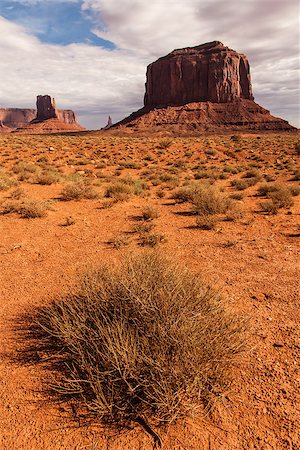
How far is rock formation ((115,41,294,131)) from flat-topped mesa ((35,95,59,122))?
231 feet

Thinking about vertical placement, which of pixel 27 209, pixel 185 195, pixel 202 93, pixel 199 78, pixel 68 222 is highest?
pixel 199 78

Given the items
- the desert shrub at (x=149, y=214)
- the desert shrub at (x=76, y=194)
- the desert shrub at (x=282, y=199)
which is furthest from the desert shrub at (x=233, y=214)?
the desert shrub at (x=76, y=194)

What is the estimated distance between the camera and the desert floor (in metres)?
2.43

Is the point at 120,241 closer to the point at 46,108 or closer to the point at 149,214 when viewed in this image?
the point at 149,214

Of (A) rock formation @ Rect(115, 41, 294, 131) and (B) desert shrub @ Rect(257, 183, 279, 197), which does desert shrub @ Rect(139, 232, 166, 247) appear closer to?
(B) desert shrub @ Rect(257, 183, 279, 197)

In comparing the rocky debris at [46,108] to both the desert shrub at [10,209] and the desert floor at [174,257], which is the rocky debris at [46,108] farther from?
the desert shrub at [10,209]

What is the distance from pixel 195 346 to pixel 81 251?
14.1ft


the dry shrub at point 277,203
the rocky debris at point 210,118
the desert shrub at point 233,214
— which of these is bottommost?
the desert shrub at point 233,214

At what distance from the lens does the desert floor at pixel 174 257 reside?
2432 mm

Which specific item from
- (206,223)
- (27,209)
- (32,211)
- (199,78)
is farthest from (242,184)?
(199,78)

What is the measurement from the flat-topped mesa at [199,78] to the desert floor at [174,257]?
103312mm

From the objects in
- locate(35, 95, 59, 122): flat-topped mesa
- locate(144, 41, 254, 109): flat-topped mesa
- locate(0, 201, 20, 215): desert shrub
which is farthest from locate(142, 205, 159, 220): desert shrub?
locate(35, 95, 59, 122): flat-topped mesa

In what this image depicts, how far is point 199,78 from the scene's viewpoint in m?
108

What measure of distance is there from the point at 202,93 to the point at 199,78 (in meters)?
6.75
